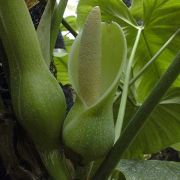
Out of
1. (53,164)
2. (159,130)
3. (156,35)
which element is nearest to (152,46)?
(156,35)

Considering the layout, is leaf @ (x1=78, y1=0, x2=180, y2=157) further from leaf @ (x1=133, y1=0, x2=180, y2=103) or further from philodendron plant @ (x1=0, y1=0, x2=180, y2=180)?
philodendron plant @ (x1=0, y1=0, x2=180, y2=180)

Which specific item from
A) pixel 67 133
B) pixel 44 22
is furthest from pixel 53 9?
pixel 67 133

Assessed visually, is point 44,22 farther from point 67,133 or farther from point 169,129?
point 169,129

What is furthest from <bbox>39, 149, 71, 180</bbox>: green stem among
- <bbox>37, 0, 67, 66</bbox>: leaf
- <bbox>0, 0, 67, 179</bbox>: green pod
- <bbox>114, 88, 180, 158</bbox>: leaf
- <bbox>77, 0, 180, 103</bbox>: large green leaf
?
<bbox>77, 0, 180, 103</bbox>: large green leaf

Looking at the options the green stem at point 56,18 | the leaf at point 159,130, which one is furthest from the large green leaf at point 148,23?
the green stem at point 56,18

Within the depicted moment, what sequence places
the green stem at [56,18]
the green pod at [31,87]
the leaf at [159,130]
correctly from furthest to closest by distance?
1. the leaf at [159,130]
2. the green stem at [56,18]
3. the green pod at [31,87]

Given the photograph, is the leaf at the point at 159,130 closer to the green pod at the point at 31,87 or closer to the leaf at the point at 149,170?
the leaf at the point at 149,170

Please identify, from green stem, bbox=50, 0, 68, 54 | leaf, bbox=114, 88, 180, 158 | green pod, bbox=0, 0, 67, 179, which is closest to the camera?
green pod, bbox=0, 0, 67, 179
